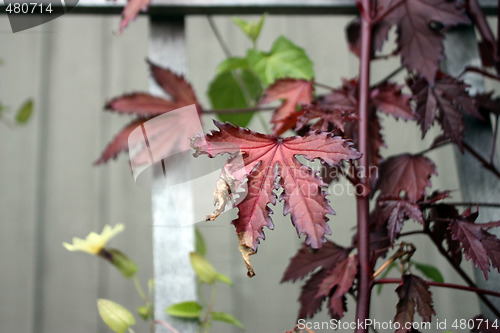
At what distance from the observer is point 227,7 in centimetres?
79

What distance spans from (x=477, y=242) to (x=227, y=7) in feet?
1.84

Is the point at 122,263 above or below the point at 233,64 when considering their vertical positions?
below

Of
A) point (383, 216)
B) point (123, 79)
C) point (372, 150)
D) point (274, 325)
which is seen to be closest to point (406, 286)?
point (383, 216)

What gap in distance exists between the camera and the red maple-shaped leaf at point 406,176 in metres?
0.60

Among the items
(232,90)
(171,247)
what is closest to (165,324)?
(171,247)

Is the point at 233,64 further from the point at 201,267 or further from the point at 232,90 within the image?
the point at 201,267

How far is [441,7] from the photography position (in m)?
0.66

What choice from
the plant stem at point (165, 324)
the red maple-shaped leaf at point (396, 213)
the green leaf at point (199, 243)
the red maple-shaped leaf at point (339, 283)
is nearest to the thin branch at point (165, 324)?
the plant stem at point (165, 324)

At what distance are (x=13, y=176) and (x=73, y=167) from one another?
18 centimetres

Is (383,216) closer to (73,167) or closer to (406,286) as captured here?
(406,286)

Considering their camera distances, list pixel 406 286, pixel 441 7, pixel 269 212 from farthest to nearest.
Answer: pixel 441 7
pixel 406 286
pixel 269 212

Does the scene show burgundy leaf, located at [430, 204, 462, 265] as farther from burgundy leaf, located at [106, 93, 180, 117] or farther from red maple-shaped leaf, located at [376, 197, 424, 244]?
burgundy leaf, located at [106, 93, 180, 117]

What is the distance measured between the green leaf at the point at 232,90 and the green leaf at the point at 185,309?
0.38 meters

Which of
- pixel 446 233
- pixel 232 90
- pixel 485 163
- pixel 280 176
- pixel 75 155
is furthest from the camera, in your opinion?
pixel 75 155
